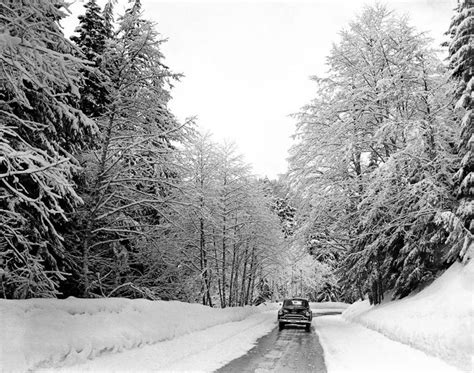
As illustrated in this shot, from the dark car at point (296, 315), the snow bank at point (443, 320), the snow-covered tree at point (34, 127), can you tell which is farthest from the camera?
the dark car at point (296, 315)

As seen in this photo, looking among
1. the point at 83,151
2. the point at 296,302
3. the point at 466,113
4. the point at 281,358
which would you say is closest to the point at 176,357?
the point at 281,358

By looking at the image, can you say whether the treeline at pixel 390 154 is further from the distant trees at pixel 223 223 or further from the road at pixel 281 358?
the distant trees at pixel 223 223

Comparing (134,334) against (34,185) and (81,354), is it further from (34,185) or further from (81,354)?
(34,185)

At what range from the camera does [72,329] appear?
8.44 metres

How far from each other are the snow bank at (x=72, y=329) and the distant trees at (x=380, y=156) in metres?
9.06

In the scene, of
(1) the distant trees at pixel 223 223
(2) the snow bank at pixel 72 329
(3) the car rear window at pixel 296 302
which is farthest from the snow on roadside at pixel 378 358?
(1) the distant trees at pixel 223 223

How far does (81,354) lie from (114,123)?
24.0ft

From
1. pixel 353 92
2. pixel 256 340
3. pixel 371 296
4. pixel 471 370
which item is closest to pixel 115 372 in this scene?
pixel 471 370

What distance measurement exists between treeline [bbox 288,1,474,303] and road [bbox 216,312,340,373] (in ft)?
17.3

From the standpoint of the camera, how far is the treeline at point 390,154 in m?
12.9

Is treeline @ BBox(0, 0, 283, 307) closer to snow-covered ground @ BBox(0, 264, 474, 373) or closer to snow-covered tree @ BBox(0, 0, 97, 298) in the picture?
snow-covered tree @ BBox(0, 0, 97, 298)

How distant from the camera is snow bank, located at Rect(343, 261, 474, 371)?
8070mm

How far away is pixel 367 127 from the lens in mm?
18562

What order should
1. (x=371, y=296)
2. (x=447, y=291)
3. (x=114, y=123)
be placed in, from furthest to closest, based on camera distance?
(x=371, y=296) < (x=114, y=123) < (x=447, y=291)
